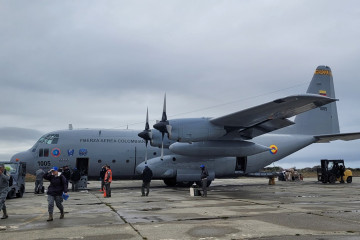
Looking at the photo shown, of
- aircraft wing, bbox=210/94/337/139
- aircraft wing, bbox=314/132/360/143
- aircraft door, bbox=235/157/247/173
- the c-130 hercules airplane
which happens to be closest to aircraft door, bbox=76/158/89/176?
the c-130 hercules airplane

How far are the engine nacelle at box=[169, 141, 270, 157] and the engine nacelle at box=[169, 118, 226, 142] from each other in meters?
1.55

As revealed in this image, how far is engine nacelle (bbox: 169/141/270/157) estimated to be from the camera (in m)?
19.8

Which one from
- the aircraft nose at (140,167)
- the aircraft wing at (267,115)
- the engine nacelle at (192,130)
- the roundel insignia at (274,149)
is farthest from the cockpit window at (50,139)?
the roundel insignia at (274,149)

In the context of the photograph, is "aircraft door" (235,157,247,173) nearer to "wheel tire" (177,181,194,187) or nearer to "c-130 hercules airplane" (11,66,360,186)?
"c-130 hercules airplane" (11,66,360,186)

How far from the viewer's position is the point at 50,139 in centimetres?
2164

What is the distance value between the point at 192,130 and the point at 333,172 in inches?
657

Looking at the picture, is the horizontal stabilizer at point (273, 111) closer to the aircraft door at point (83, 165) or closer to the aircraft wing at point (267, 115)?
the aircraft wing at point (267, 115)

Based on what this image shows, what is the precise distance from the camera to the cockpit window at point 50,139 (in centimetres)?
2153

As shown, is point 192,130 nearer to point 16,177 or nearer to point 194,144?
point 194,144

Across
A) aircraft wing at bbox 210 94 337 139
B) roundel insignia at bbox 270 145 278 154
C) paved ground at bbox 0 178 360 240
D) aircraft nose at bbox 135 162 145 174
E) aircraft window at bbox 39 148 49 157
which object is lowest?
paved ground at bbox 0 178 360 240

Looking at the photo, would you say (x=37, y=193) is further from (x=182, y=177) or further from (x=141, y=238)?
(x=141, y=238)

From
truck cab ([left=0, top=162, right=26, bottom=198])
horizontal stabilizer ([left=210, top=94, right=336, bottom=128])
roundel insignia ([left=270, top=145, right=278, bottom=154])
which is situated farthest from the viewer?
roundel insignia ([left=270, top=145, right=278, bottom=154])

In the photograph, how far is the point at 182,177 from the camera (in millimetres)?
21875

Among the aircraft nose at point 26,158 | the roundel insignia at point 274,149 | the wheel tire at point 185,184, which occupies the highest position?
the roundel insignia at point 274,149
